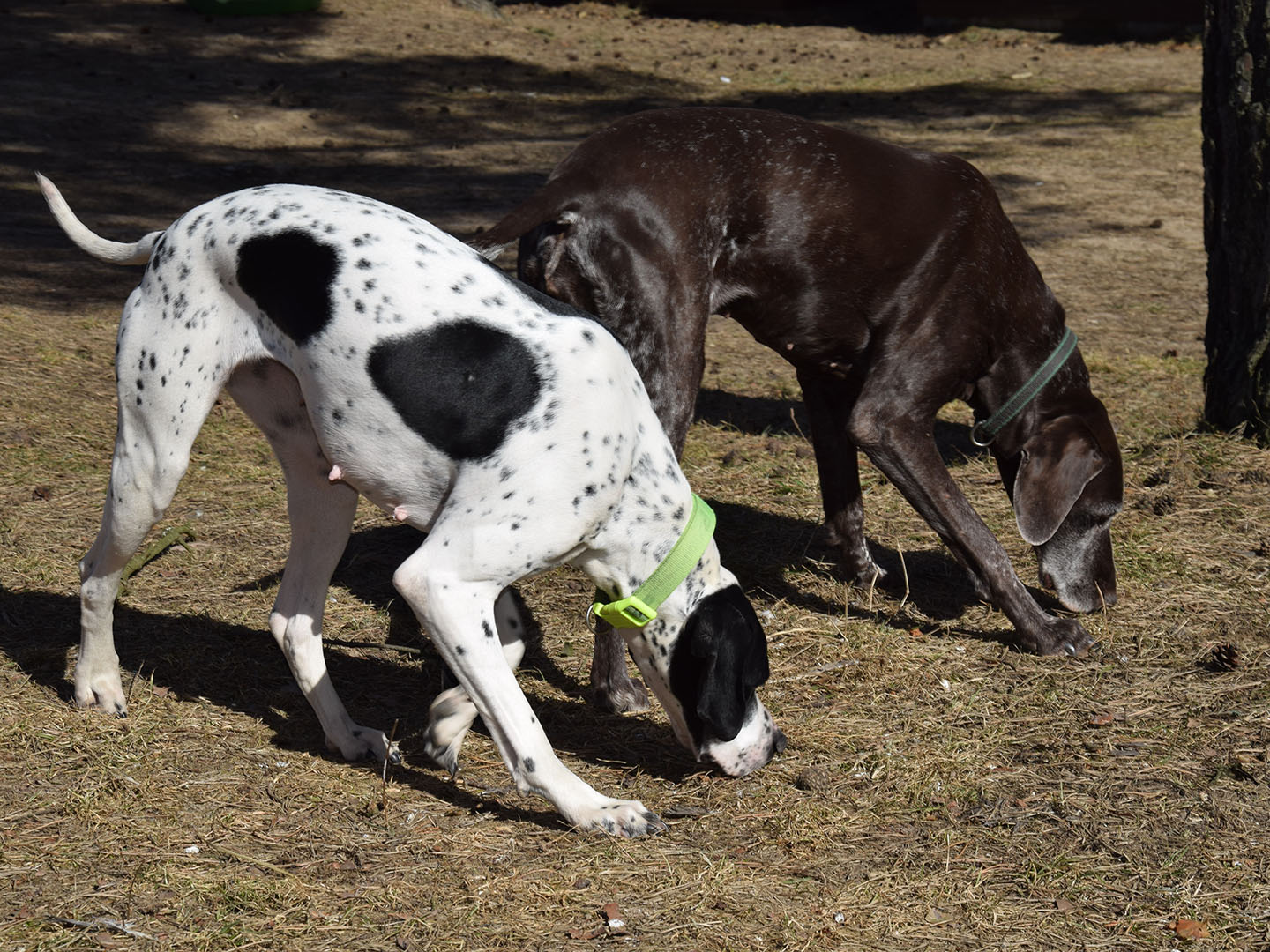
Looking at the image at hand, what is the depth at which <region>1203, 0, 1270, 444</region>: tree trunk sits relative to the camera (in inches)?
227

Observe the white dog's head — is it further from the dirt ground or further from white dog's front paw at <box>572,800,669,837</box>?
white dog's front paw at <box>572,800,669,837</box>

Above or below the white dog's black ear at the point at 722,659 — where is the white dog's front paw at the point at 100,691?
below

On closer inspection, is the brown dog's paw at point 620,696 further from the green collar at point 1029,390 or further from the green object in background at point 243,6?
the green object in background at point 243,6

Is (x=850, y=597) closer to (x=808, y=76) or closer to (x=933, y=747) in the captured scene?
(x=933, y=747)

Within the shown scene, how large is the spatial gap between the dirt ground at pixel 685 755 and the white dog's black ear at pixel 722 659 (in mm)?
305

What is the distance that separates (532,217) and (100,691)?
195 cm

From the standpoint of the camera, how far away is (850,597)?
5.01 metres

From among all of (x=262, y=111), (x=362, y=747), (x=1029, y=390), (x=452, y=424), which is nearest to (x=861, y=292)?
(x=1029, y=390)

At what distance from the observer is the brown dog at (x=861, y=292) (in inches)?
168

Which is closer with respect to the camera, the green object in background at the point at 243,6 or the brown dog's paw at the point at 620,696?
the brown dog's paw at the point at 620,696

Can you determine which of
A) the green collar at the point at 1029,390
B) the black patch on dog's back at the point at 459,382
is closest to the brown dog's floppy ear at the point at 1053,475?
the green collar at the point at 1029,390

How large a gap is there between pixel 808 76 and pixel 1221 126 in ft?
29.9

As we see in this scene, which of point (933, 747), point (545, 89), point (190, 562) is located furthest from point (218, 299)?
point (545, 89)

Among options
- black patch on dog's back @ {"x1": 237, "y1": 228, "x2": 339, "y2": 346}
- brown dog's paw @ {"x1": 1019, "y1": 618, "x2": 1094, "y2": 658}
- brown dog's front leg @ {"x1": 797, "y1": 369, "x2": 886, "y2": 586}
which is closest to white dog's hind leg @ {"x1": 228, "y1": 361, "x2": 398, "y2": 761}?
black patch on dog's back @ {"x1": 237, "y1": 228, "x2": 339, "y2": 346}
